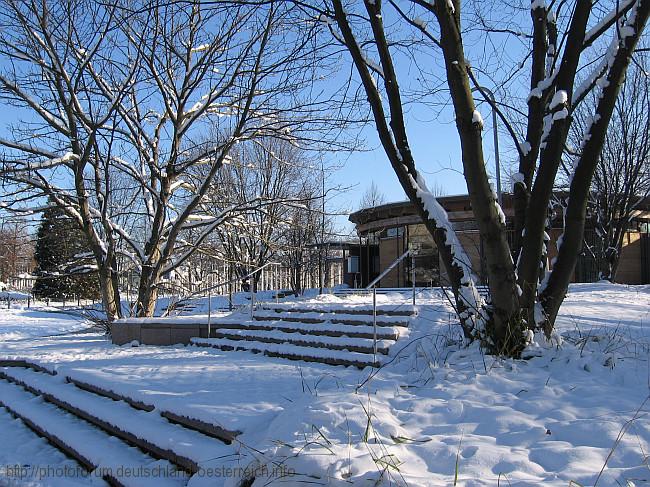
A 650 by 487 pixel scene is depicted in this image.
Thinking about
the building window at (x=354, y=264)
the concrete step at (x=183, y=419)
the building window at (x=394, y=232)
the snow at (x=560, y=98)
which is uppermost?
the building window at (x=394, y=232)

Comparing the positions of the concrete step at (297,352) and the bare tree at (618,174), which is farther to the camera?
the bare tree at (618,174)

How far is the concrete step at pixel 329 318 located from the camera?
7.39 meters

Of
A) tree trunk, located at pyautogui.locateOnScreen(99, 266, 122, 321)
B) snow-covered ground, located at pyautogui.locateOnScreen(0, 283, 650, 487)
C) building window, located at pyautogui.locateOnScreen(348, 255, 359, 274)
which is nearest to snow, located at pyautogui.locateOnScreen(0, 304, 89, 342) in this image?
tree trunk, located at pyautogui.locateOnScreen(99, 266, 122, 321)

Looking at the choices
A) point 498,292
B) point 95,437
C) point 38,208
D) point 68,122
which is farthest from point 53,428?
point 68,122

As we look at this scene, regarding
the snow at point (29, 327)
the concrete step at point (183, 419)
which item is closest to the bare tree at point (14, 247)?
the snow at point (29, 327)

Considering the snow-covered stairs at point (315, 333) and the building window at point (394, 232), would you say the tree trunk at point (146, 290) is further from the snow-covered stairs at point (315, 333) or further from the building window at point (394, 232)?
the building window at point (394, 232)

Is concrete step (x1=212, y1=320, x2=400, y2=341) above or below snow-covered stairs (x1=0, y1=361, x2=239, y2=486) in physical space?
above

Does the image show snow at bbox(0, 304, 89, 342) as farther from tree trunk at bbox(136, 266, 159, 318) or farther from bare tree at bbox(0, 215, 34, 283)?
tree trunk at bbox(136, 266, 159, 318)

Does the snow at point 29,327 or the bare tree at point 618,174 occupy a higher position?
the bare tree at point 618,174

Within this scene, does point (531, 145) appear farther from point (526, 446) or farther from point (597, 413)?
point (526, 446)

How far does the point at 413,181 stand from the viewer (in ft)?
19.7

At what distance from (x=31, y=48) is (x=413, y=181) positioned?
9.75 meters

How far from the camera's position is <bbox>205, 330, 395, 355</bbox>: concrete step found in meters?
6.51

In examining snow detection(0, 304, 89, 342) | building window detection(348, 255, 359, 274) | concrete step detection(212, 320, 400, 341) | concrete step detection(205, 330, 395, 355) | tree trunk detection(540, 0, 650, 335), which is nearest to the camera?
tree trunk detection(540, 0, 650, 335)
